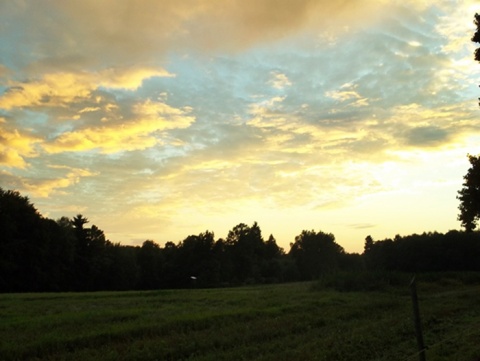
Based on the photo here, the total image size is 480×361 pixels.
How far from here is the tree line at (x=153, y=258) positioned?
68.2 metres

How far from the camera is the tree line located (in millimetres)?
68188

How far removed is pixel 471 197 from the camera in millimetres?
30469

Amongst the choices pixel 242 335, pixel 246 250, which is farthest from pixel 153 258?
pixel 242 335

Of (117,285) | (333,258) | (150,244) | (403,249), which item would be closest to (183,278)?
(150,244)

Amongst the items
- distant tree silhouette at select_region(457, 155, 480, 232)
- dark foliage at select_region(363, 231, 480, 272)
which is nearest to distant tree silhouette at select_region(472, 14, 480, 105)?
distant tree silhouette at select_region(457, 155, 480, 232)

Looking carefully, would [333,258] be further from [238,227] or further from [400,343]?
[400,343]

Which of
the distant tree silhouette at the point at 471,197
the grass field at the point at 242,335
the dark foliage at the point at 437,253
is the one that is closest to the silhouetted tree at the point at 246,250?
the dark foliage at the point at 437,253

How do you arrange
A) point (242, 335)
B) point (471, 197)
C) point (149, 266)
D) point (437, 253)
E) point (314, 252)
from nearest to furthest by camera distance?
point (242, 335) < point (471, 197) < point (149, 266) < point (437, 253) < point (314, 252)

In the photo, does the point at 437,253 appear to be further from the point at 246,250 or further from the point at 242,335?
the point at 242,335

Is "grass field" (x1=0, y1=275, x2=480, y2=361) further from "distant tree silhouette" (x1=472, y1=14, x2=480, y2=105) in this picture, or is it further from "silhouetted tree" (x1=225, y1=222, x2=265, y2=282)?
"silhouetted tree" (x1=225, y1=222, x2=265, y2=282)

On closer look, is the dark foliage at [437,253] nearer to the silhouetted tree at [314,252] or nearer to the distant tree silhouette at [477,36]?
the silhouetted tree at [314,252]

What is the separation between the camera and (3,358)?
13031 mm

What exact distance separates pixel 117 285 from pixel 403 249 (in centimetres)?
6932

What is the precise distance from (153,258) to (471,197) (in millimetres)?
78724
